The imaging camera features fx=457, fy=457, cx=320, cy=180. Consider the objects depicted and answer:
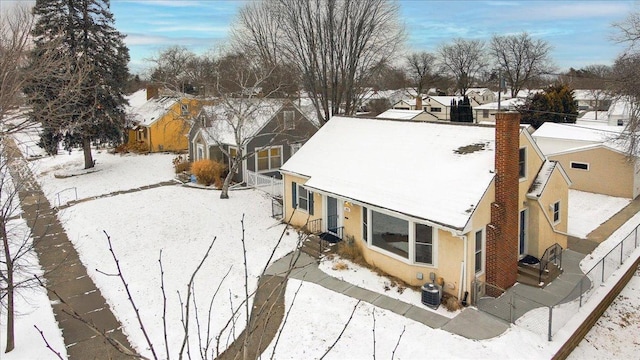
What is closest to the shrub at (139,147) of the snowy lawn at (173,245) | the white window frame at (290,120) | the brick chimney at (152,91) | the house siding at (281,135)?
the brick chimney at (152,91)

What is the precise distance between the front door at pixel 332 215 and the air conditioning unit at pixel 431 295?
558 centimetres

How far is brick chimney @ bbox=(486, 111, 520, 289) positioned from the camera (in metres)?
13.7

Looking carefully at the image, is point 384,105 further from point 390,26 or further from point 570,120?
point 390,26

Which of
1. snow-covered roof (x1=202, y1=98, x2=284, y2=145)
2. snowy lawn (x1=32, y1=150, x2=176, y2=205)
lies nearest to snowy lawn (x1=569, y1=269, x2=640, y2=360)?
snow-covered roof (x1=202, y1=98, x2=284, y2=145)

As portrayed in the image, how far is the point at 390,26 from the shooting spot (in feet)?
101

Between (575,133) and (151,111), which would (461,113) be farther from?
(151,111)

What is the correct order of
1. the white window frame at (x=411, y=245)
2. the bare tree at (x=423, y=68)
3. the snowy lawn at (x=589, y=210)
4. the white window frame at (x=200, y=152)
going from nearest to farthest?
the white window frame at (x=411, y=245)
the snowy lawn at (x=589, y=210)
the white window frame at (x=200, y=152)
the bare tree at (x=423, y=68)

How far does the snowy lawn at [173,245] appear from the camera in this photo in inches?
563

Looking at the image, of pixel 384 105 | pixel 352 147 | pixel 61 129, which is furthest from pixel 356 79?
pixel 384 105

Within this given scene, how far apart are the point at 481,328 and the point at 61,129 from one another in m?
29.9

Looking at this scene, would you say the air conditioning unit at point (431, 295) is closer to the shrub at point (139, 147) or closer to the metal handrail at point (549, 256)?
the metal handrail at point (549, 256)

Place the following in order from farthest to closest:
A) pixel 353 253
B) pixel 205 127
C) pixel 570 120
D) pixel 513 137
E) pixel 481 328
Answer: pixel 570 120, pixel 205 127, pixel 353 253, pixel 513 137, pixel 481 328

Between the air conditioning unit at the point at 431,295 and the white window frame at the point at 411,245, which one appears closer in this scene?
the air conditioning unit at the point at 431,295

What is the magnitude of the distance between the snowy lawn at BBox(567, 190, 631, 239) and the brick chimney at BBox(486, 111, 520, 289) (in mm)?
7202
